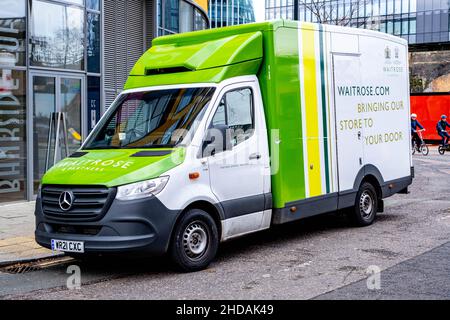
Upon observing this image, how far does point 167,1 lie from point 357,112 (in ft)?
30.5

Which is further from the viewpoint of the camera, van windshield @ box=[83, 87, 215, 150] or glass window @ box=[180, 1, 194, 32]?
glass window @ box=[180, 1, 194, 32]

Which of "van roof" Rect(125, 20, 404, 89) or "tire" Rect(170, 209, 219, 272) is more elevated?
"van roof" Rect(125, 20, 404, 89)

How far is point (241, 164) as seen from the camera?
25.7ft

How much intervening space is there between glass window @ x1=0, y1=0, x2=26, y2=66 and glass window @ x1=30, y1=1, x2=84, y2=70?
25 centimetres

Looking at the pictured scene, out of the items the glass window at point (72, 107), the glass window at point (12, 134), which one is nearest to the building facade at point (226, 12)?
the glass window at point (72, 107)

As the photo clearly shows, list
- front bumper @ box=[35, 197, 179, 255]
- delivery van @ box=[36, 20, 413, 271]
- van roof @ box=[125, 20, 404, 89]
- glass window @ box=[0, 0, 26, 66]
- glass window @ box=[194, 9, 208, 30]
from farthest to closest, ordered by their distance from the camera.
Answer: glass window @ box=[194, 9, 208, 30] → glass window @ box=[0, 0, 26, 66] → van roof @ box=[125, 20, 404, 89] → delivery van @ box=[36, 20, 413, 271] → front bumper @ box=[35, 197, 179, 255]

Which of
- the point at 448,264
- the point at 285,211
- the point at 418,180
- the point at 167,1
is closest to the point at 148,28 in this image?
the point at 167,1

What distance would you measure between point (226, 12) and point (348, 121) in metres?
82.2

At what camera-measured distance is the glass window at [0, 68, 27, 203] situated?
1271 cm

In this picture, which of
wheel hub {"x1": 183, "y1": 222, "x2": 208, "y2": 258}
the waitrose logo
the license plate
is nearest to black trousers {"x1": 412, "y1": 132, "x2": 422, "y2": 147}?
wheel hub {"x1": 183, "y1": 222, "x2": 208, "y2": 258}

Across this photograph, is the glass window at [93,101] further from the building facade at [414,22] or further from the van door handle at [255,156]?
the building facade at [414,22]

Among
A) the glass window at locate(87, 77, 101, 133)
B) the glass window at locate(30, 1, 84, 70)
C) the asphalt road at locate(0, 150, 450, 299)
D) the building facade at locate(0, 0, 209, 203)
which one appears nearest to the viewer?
the asphalt road at locate(0, 150, 450, 299)

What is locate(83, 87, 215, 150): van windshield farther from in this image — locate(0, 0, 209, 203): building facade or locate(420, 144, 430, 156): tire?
locate(420, 144, 430, 156): tire

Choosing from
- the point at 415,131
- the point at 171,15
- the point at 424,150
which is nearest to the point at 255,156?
the point at 171,15
